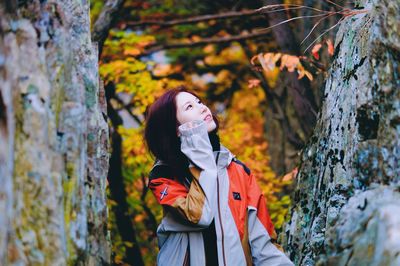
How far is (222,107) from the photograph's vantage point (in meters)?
10.7

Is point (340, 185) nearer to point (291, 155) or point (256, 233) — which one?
point (256, 233)

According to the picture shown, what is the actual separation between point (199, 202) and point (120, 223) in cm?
357

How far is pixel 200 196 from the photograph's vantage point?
132 inches

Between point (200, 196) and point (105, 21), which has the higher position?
point (105, 21)

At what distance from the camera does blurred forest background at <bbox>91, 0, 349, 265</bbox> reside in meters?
6.43

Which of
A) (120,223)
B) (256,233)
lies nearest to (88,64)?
(256,233)

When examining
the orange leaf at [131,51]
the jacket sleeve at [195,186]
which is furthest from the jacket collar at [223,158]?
the orange leaf at [131,51]

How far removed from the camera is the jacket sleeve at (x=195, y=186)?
3322mm

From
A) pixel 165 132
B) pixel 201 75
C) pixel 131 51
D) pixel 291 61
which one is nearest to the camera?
pixel 165 132

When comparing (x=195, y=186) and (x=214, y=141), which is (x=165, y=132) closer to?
(x=214, y=141)

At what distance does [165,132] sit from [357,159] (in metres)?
1.26

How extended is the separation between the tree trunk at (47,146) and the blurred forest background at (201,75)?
2.07 m

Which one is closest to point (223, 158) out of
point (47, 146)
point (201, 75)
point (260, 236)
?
point (260, 236)

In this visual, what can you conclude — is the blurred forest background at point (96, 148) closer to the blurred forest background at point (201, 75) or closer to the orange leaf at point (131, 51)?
the blurred forest background at point (201, 75)
